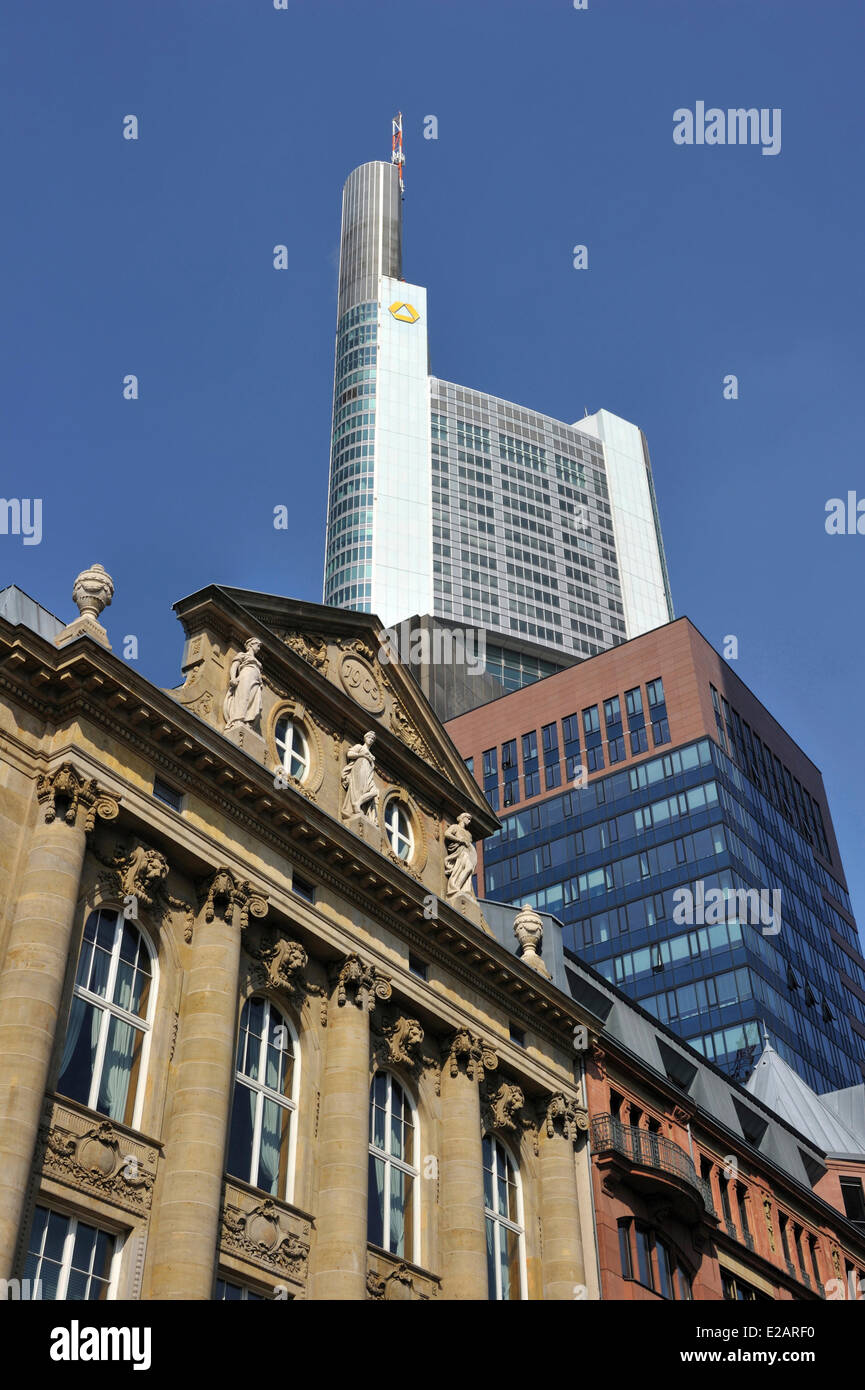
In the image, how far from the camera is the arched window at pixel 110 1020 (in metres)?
28.6

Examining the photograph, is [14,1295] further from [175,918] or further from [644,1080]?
[644,1080]

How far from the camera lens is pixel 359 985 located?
3600 cm

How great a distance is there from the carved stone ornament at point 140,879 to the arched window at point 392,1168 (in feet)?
25.2

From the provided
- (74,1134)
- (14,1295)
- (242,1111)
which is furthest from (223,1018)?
(14,1295)

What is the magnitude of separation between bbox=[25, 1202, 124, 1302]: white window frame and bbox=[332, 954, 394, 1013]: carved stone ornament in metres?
9.19

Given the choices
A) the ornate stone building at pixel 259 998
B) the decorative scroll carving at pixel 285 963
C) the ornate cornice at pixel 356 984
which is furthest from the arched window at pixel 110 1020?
the ornate cornice at pixel 356 984

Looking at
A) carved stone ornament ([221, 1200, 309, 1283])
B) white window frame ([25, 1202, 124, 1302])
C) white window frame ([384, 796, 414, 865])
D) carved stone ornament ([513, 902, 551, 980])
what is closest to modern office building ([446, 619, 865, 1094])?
carved stone ornament ([513, 902, 551, 980])

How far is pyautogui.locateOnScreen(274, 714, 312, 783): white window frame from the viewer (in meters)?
38.6

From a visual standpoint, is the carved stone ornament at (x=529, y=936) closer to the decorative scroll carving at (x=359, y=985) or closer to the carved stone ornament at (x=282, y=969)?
the decorative scroll carving at (x=359, y=985)

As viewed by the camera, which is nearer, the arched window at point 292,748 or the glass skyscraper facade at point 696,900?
the arched window at point 292,748

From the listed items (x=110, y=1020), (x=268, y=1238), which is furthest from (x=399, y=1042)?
(x=110, y=1020)

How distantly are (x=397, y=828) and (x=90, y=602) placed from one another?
526 inches

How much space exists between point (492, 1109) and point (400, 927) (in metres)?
5.90

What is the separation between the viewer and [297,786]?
38000mm
